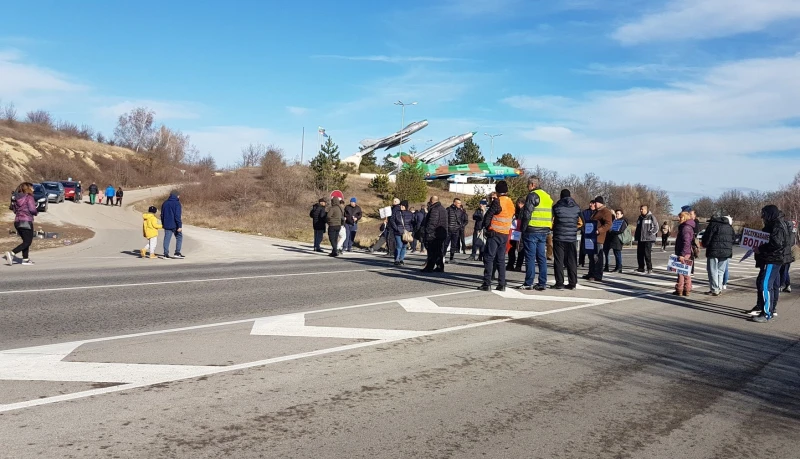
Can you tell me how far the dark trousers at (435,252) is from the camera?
14.8 metres

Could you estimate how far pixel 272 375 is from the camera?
5738 millimetres

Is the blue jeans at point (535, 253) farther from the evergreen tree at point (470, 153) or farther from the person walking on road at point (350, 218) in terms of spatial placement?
the evergreen tree at point (470, 153)

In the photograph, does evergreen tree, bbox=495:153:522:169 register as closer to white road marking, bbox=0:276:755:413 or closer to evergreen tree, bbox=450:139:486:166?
evergreen tree, bbox=450:139:486:166

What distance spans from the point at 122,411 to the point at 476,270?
1213 cm

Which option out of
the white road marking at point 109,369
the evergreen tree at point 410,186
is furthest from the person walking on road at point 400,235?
the evergreen tree at point 410,186

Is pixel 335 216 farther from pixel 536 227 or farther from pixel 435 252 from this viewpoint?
pixel 536 227

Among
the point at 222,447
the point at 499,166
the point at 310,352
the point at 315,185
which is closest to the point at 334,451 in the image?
the point at 222,447

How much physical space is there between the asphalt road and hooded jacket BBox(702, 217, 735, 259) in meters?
1.24

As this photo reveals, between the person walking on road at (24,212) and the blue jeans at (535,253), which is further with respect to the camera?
the person walking on road at (24,212)

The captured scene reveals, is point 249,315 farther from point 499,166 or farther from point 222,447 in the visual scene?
point 499,166

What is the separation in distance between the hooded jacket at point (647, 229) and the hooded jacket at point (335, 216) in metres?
8.72

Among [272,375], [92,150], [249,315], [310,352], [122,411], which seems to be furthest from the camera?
[92,150]

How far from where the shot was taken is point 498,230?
11664 mm

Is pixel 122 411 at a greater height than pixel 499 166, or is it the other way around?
pixel 499 166
